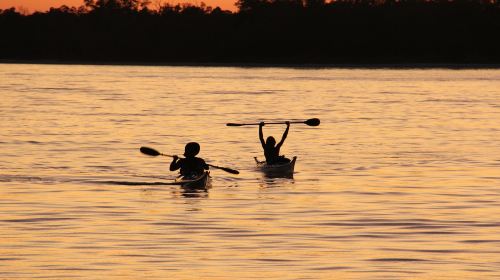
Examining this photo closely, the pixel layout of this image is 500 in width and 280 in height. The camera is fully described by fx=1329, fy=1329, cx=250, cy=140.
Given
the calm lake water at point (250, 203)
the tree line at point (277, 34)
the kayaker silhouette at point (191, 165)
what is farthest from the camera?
the tree line at point (277, 34)

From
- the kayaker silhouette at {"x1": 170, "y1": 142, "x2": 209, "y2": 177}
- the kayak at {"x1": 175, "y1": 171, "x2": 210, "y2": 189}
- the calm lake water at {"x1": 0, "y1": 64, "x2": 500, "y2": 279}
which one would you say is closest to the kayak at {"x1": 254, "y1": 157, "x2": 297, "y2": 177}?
the calm lake water at {"x1": 0, "y1": 64, "x2": 500, "y2": 279}

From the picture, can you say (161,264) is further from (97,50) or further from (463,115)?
(97,50)

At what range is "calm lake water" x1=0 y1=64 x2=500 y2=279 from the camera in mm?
15203

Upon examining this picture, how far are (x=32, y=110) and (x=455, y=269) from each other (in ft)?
146

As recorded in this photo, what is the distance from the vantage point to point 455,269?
14.9 meters

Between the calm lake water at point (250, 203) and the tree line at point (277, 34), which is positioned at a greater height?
the calm lake water at point (250, 203)

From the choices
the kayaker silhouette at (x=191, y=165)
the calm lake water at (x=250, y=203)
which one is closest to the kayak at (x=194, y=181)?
the kayaker silhouette at (x=191, y=165)

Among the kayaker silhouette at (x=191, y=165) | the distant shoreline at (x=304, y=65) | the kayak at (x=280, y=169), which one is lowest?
the distant shoreline at (x=304, y=65)

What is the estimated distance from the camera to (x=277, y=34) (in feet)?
498

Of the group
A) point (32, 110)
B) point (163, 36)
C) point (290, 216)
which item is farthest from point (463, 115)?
point (163, 36)

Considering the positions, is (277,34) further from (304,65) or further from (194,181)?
(194,181)

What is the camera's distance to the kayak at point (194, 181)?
23.5 m

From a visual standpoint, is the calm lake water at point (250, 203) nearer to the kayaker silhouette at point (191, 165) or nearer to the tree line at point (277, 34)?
the kayaker silhouette at point (191, 165)

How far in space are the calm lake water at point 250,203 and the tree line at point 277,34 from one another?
98.7 metres
